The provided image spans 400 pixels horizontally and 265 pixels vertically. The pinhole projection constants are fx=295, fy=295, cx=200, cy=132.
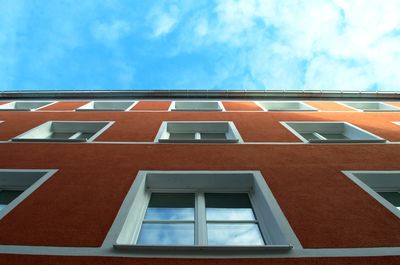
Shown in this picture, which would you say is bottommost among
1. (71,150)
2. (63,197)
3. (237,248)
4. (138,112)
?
(237,248)

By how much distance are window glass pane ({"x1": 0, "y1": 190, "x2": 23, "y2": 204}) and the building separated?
4cm

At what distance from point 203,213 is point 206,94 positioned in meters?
11.3

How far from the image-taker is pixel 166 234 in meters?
4.65

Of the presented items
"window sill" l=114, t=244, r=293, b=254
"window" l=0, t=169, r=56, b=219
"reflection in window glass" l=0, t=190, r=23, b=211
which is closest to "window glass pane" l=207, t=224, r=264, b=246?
"window sill" l=114, t=244, r=293, b=254

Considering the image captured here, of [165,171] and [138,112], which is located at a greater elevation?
[138,112]

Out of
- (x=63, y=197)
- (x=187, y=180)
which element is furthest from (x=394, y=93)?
(x=63, y=197)

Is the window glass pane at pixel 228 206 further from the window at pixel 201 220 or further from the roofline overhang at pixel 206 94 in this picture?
the roofline overhang at pixel 206 94

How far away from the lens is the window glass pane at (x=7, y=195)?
574 centimetres

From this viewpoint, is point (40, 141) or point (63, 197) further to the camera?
point (40, 141)

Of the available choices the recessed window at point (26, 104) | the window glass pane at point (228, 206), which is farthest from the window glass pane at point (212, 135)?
the recessed window at point (26, 104)

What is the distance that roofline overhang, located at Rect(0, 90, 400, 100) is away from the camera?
15.7m

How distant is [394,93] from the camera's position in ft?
52.0

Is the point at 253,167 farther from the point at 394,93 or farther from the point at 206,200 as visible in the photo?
the point at 394,93

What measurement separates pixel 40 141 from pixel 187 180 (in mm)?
4626
